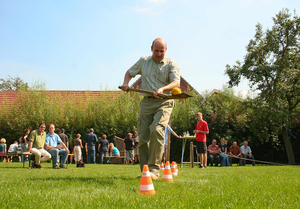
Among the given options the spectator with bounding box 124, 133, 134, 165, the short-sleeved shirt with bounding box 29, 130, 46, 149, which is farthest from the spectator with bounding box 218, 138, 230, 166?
the short-sleeved shirt with bounding box 29, 130, 46, 149

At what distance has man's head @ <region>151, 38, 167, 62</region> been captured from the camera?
15.6 ft

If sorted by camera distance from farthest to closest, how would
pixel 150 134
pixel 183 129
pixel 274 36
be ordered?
pixel 183 129
pixel 274 36
pixel 150 134

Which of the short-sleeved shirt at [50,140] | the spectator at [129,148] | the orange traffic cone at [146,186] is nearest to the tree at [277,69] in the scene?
the spectator at [129,148]

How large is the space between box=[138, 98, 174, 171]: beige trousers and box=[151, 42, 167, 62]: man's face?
716mm

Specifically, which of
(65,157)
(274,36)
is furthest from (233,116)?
(65,157)

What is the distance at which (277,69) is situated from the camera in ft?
72.9

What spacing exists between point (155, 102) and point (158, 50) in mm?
845

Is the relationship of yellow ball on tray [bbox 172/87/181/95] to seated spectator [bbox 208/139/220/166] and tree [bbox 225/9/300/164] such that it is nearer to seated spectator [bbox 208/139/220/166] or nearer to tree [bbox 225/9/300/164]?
seated spectator [bbox 208/139/220/166]

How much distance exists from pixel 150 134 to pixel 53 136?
7323 millimetres

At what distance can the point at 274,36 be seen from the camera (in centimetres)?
2227

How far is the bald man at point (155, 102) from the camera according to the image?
4602mm

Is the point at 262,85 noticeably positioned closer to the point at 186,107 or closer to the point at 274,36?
the point at 274,36

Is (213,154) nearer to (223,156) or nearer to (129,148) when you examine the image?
(223,156)

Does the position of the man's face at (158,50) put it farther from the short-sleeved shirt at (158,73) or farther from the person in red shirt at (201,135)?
the person in red shirt at (201,135)
